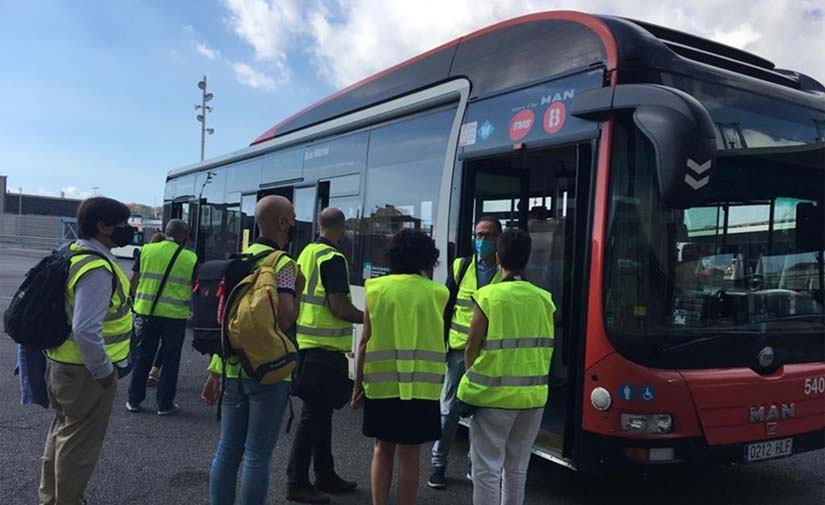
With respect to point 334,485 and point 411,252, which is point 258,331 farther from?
point 334,485

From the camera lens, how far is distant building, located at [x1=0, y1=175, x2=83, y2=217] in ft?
195

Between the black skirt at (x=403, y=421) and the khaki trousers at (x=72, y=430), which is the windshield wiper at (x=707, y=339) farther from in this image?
the khaki trousers at (x=72, y=430)

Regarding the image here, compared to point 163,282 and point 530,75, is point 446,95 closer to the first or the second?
point 530,75

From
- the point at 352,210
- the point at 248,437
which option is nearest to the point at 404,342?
the point at 248,437

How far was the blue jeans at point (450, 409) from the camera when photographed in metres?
4.49

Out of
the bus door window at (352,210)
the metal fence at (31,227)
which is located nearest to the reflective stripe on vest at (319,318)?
the bus door window at (352,210)

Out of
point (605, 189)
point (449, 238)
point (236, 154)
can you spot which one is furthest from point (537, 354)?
point (236, 154)

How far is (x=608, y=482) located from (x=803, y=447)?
4.39 ft

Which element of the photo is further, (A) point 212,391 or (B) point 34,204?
(B) point 34,204

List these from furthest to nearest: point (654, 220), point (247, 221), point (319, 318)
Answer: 1. point (247, 221)
2. point (319, 318)
3. point (654, 220)

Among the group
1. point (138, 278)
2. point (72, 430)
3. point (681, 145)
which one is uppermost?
point (681, 145)

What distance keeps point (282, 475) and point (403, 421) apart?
5.87ft

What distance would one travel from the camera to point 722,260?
4082 millimetres

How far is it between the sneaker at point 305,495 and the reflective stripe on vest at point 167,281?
2.78 meters
